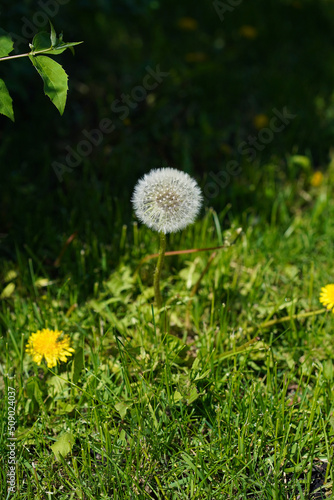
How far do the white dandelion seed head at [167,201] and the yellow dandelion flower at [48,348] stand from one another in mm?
553

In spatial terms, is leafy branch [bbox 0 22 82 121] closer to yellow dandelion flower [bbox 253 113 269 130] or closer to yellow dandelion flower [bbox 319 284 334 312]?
yellow dandelion flower [bbox 319 284 334 312]

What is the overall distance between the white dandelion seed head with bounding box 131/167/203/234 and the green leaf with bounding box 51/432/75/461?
2.48 ft

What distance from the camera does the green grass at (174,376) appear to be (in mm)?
1562

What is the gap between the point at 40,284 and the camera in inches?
84.4

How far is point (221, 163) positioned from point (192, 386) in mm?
1668

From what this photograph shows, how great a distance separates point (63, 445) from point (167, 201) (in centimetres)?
88

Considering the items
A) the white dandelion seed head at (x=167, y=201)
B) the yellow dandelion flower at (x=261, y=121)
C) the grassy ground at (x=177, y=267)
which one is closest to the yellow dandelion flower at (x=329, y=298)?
the grassy ground at (x=177, y=267)

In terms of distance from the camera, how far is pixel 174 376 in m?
1.76

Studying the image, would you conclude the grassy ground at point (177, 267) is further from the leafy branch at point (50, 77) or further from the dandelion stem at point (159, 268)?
the leafy branch at point (50, 77)

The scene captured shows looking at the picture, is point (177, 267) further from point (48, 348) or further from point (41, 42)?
point (41, 42)

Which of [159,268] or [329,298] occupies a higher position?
[159,268]

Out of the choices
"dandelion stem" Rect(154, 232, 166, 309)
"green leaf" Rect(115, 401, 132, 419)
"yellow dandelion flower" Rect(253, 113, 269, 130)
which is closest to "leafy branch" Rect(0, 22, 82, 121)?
"dandelion stem" Rect(154, 232, 166, 309)

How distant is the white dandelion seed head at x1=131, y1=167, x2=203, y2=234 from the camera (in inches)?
63.7

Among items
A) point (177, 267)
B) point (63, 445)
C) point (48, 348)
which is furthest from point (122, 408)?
point (177, 267)
